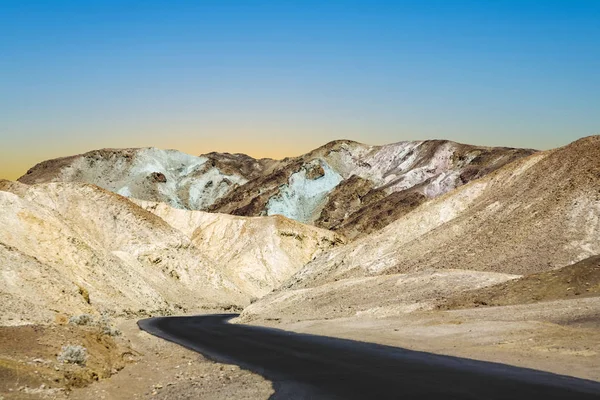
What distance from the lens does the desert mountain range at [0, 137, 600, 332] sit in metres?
47.1

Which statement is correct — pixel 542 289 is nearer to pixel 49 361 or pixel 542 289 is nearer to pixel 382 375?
pixel 382 375

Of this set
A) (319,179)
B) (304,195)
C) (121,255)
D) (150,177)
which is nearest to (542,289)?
(121,255)

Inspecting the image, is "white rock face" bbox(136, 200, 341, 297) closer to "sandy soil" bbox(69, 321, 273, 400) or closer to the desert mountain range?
the desert mountain range

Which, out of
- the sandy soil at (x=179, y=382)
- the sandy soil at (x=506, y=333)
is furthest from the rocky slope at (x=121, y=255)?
the sandy soil at (x=506, y=333)

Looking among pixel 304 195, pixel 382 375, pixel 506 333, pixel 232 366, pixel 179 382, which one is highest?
pixel 304 195

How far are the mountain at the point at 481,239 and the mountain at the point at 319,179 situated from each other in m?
67.1

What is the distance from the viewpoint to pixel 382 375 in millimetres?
17531

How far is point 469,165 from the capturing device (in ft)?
470

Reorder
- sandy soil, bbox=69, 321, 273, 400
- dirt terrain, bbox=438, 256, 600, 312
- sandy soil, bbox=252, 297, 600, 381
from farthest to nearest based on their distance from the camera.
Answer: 1. dirt terrain, bbox=438, 256, 600, 312
2. sandy soil, bbox=252, 297, 600, 381
3. sandy soil, bbox=69, 321, 273, 400

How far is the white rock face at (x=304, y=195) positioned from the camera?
6412 inches

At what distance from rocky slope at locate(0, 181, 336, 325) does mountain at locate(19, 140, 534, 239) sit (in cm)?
2751

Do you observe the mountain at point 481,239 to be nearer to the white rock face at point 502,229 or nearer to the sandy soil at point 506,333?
the white rock face at point 502,229

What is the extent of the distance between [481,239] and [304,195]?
113525 mm

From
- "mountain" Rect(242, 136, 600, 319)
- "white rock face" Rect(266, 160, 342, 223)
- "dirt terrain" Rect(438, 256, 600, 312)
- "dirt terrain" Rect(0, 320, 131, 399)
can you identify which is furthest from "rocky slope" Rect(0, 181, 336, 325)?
"white rock face" Rect(266, 160, 342, 223)
